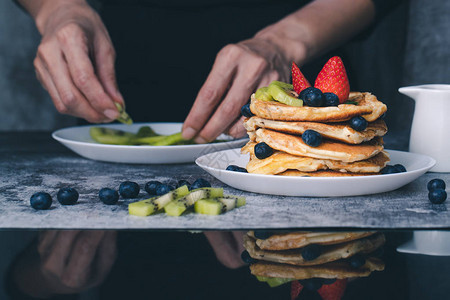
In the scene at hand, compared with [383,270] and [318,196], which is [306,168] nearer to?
[318,196]

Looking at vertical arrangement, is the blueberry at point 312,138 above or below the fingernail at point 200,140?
above

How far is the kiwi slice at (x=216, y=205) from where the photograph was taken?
106cm

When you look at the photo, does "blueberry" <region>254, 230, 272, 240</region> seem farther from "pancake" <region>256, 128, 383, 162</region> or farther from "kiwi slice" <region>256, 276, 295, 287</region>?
"pancake" <region>256, 128, 383, 162</region>

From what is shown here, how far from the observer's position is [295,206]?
3.69ft

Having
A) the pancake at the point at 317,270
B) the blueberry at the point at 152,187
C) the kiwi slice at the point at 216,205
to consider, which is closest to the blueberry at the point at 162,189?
the blueberry at the point at 152,187

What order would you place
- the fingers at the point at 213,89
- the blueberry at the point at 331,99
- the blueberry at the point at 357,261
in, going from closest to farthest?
the blueberry at the point at 357,261
the blueberry at the point at 331,99
the fingers at the point at 213,89

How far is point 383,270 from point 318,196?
0.46 meters

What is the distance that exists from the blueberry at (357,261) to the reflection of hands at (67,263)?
35 cm

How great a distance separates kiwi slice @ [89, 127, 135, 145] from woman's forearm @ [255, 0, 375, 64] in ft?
1.93

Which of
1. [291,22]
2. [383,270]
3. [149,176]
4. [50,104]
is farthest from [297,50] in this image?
[50,104]

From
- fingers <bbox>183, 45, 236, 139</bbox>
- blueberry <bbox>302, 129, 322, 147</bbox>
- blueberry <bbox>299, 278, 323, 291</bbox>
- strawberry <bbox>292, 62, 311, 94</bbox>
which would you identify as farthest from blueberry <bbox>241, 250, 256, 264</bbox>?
fingers <bbox>183, 45, 236, 139</bbox>

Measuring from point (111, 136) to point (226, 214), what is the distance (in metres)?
0.85

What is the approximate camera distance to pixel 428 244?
876 mm

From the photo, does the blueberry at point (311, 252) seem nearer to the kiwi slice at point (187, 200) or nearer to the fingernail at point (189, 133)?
the kiwi slice at point (187, 200)
